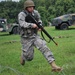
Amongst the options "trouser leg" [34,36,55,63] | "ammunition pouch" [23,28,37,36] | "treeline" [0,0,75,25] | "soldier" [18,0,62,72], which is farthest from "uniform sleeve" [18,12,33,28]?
"treeline" [0,0,75,25]

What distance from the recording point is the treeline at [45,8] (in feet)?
194

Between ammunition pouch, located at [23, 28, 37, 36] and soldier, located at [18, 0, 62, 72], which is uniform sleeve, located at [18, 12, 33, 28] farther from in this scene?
ammunition pouch, located at [23, 28, 37, 36]

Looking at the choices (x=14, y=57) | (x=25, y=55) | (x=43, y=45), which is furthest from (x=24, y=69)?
(x=14, y=57)

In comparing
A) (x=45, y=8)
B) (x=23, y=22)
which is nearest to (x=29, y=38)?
(x=23, y=22)

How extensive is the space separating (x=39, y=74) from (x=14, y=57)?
3.45m

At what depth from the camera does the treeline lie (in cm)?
5917

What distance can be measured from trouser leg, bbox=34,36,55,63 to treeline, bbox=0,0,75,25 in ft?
164

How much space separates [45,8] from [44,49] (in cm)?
6099

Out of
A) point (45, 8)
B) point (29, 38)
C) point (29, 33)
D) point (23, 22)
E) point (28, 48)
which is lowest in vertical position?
point (45, 8)

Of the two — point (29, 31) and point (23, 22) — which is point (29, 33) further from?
point (23, 22)

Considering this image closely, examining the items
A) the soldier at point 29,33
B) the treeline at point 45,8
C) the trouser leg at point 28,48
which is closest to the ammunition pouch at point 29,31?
the soldier at point 29,33

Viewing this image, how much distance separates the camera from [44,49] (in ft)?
23.0

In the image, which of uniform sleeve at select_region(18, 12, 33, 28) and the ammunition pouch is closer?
uniform sleeve at select_region(18, 12, 33, 28)

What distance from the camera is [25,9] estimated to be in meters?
7.34
